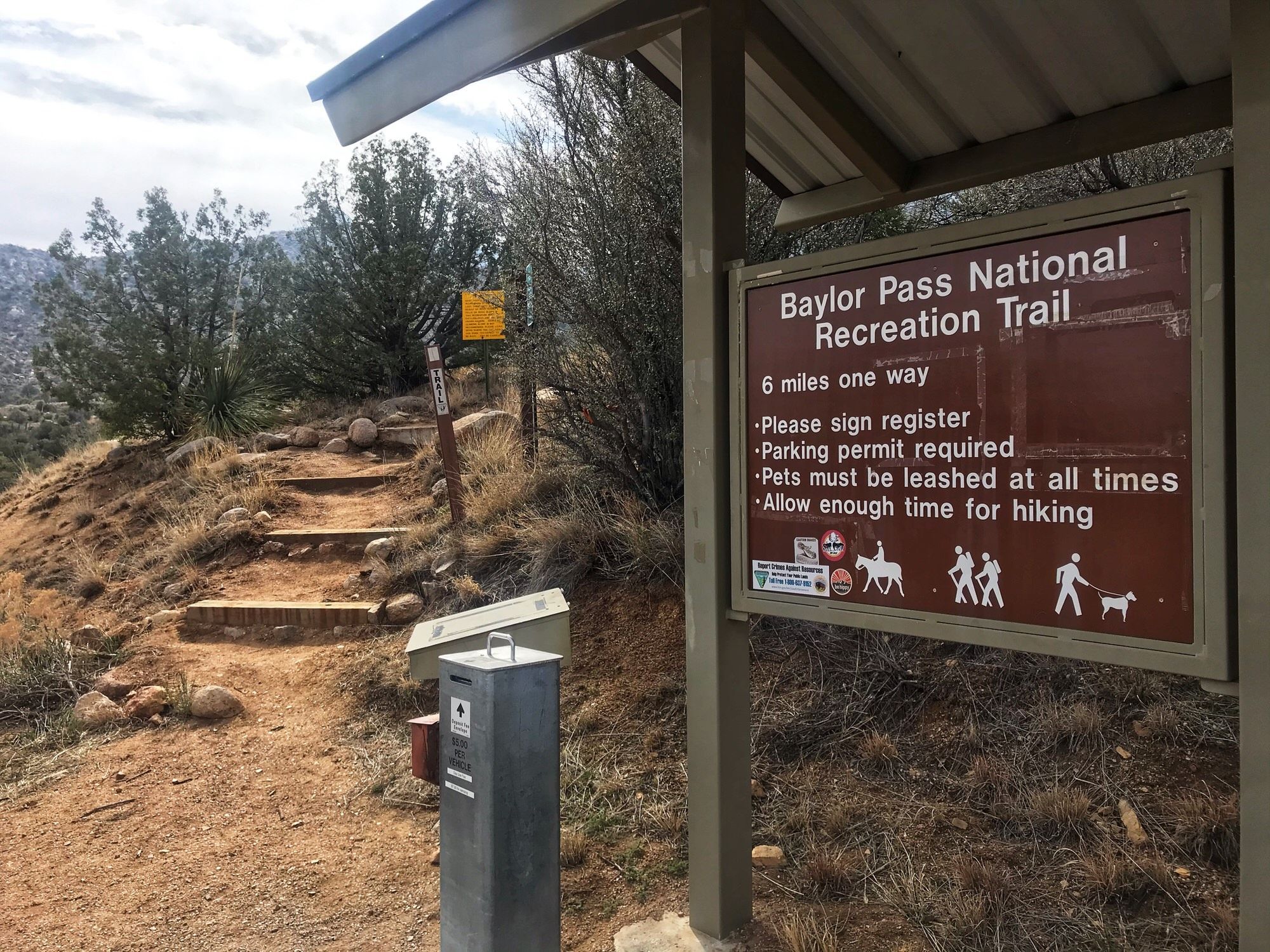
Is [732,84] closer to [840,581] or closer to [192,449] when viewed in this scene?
[840,581]

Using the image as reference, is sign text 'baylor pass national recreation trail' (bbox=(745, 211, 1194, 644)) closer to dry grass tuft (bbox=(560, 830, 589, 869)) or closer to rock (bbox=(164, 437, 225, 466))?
dry grass tuft (bbox=(560, 830, 589, 869))

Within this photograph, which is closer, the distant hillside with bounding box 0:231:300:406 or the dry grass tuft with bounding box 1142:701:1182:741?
the dry grass tuft with bounding box 1142:701:1182:741

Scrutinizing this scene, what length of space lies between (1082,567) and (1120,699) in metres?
2.48

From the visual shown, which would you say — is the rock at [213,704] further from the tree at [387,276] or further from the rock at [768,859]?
the tree at [387,276]

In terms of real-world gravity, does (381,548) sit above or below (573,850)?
above

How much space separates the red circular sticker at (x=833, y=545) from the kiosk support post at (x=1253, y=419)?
3.16 ft

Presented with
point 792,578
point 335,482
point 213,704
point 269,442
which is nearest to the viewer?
point 792,578

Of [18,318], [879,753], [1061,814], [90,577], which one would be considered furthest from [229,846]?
[18,318]

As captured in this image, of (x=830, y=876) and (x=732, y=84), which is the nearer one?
(x=732, y=84)

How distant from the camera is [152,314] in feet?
49.6

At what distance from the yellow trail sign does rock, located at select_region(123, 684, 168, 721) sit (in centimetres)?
411

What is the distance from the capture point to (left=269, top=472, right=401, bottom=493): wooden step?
1102cm

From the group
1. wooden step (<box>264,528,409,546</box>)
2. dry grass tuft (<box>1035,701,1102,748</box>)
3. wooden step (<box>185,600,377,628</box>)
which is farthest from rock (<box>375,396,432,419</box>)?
dry grass tuft (<box>1035,701,1102,748</box>)

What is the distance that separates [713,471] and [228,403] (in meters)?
12.9
